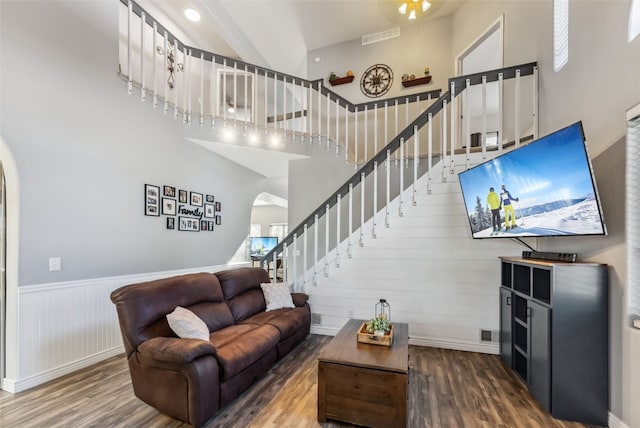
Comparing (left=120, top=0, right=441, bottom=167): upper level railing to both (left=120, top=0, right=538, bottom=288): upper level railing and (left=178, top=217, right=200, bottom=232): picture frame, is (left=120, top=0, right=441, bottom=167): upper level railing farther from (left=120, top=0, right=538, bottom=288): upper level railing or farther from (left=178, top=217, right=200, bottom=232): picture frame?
(left=178, top=217, right=200, bottom=232): picture frame

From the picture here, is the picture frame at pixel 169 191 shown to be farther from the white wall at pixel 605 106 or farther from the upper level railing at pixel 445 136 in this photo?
the white wall at pixel 605 106

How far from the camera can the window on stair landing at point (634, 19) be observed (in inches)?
79.3

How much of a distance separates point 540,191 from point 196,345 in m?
2.91

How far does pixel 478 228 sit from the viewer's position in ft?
10.9

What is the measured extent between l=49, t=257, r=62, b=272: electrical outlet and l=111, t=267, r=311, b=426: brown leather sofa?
1.02m

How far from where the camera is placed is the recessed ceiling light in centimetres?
514

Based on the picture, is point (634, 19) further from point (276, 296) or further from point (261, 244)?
point (261, 244)

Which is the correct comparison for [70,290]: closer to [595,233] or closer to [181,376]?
[181,376]

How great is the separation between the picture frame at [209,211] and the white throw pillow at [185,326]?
8.87 ft

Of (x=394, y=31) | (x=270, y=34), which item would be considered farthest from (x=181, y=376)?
(x=394, y=31)

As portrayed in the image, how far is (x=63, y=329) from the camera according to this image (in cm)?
298

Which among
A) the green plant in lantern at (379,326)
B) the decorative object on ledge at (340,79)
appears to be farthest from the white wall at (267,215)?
the green plant in lantern at (379,326)

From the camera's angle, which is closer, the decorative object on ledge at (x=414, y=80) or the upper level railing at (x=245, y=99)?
the upper level railing at (x=245, y=99)

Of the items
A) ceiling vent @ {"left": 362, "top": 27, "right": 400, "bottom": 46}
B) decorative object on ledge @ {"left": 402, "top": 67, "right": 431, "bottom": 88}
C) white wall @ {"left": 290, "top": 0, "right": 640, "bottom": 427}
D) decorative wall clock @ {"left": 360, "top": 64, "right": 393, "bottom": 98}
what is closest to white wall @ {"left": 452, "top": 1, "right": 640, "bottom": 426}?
white wall @ {"left": 290, "top": 0, "right": 640, "bottom": 427}
